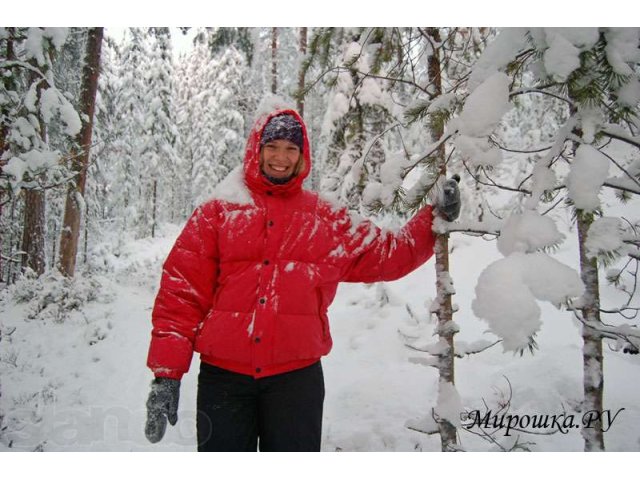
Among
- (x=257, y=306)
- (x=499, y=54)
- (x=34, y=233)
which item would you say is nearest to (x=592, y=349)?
(x=499, y=54)

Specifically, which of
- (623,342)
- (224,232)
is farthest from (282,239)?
(623,342)

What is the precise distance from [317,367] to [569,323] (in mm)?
4796

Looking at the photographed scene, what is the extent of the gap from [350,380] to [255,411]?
3.40m

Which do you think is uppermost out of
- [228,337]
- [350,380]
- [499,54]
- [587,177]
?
[499,54]

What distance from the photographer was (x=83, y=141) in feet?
25.4

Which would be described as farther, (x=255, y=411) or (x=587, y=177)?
(x=255, y=411)

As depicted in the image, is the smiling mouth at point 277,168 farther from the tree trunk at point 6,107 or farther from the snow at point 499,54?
the tree trunk at point 6,107

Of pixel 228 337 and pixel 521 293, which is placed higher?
pixel 521 293

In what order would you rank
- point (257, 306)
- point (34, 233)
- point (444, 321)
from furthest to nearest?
point (34, 233) < point (444, 321) < point (257, 306)

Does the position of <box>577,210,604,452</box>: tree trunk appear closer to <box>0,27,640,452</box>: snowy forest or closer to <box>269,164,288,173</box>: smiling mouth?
<box>0,27,640,452</box>: snowy forest

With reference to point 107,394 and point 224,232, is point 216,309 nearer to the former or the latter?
point 224,232

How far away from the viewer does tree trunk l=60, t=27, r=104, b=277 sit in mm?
7738

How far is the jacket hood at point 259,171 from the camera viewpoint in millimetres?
2486

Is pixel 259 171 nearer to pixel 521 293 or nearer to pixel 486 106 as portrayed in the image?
pixel 486 106
